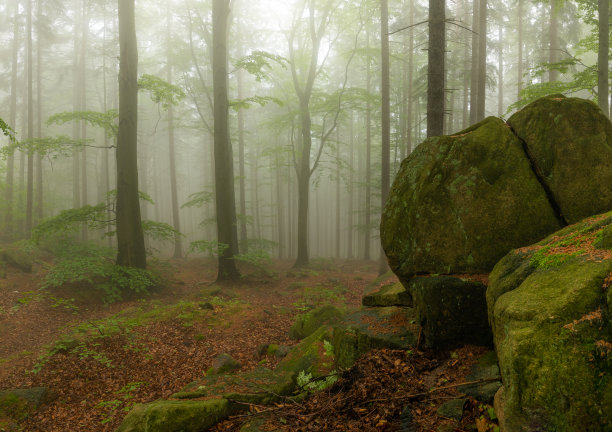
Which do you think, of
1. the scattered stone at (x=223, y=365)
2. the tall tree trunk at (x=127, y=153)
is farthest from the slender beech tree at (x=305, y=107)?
the scattered stone at (x=223, y=365)

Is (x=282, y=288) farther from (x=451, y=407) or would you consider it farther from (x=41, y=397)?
(x=451, y=407)

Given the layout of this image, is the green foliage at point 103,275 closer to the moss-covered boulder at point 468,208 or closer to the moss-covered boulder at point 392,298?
the moss-covered boulder at point 392,298

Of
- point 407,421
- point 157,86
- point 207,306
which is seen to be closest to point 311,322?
point 207,306

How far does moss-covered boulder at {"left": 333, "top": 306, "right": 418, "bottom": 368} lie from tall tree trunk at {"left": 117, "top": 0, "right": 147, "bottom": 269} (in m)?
9.29

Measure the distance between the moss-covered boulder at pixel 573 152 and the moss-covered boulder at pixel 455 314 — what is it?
6.35 ft

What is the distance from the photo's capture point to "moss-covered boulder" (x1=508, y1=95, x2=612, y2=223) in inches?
178

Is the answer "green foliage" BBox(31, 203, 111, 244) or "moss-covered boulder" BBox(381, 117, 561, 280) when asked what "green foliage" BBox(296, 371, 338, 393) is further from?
"green foliage" BBox(31, 203, 111, 244)

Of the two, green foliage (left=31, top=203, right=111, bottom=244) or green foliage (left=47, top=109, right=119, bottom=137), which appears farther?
green foliage (left=47, top=109, right=119, bottom=137)

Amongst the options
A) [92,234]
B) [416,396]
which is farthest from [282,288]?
[92,234]

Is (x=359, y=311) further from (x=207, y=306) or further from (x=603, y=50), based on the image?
(x=603, y=50)

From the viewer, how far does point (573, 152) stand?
4715 mm

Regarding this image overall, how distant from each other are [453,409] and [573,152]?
4.11 meters

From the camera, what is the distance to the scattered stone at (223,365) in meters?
6.37

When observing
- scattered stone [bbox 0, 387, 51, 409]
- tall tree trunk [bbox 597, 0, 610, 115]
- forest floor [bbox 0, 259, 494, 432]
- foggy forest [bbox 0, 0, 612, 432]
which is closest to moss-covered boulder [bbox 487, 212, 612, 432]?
foggy forest [bbox 0, 0, 612, 432]
